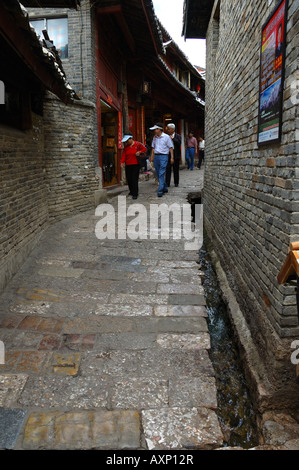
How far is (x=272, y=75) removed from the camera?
9.98 ft

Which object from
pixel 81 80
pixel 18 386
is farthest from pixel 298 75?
pixel 81 80

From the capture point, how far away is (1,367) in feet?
9.64

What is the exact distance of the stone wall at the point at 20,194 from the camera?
→ 4395 millimetres

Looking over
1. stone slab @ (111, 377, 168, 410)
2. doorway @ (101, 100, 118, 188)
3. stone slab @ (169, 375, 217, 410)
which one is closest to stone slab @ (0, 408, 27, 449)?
stone slab @ (111, 377, 168, 410)

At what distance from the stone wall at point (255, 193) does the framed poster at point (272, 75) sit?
0.31ft

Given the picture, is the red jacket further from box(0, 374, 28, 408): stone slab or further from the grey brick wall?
box(0, 374, 28, 408): stone slab

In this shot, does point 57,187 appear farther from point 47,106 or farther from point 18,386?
point 18,386

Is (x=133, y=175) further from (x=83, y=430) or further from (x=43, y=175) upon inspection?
(x=83, y=430)

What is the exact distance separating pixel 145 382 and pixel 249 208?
86.3 inches

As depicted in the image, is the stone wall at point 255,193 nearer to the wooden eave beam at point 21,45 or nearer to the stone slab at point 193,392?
the stone slab at point 193,392

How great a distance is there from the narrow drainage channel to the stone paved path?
459 mm

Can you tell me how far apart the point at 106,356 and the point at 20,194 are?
2946mm

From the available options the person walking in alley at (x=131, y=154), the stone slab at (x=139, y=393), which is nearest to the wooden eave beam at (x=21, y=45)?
the stone slab at (x=139, y=393)
